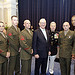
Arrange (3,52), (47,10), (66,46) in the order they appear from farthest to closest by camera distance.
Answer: (47,10)
(66,46)
(3,52)

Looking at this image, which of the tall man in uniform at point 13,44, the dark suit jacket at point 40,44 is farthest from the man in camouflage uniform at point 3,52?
the dark suit jacket at point 40,44

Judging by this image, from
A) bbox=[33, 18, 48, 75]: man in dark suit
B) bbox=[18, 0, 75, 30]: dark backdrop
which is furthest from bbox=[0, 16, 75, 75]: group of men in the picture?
bbox=[18, 0, 75, 30]: dark backdrop

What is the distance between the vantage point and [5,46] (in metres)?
1.86

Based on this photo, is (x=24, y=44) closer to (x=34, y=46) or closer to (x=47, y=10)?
(x=34, y=46)

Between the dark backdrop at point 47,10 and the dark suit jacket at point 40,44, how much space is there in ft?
7.63

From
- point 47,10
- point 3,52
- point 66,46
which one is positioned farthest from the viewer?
point 47,10

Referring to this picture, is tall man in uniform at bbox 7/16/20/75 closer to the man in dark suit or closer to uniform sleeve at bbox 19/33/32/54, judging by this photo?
uniform sleeve at bbox 19/33/32/54

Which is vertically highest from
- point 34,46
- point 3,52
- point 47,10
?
point 47,10

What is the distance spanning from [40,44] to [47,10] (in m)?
2.72

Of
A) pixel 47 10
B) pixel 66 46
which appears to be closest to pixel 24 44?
pixel 66 46

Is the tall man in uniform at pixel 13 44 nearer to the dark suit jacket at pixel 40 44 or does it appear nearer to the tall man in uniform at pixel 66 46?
the dark suit jacket at pixel 40 44

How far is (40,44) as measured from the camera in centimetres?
184

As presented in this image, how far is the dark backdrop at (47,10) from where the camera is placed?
3787 mm

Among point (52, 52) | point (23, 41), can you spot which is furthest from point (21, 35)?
point (52, 52)
